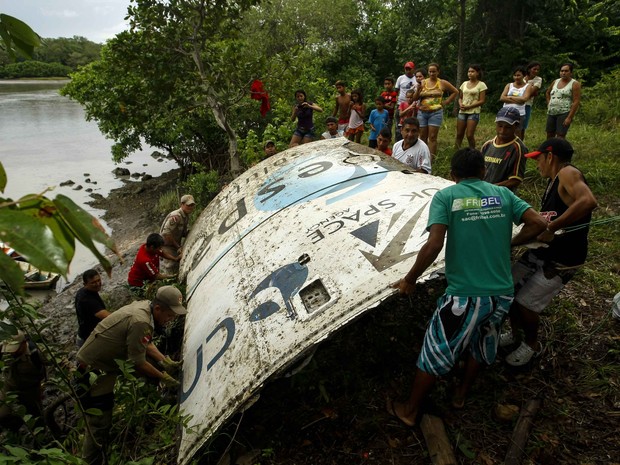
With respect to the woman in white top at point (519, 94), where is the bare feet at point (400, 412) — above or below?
below

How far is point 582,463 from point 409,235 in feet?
5.74

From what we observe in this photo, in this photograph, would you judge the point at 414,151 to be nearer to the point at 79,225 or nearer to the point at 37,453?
the point at 37,453

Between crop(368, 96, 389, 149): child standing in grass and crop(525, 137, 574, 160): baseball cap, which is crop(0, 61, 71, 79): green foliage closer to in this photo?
crop(368, 96, 389, 149): child standing in grass


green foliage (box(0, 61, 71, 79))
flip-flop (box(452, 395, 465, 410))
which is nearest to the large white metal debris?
flip-flop (box(452, 395, 465, 410))

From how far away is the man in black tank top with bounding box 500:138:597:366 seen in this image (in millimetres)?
2828

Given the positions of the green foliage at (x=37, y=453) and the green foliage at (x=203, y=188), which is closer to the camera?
the green foliage at (x=37, y=453)

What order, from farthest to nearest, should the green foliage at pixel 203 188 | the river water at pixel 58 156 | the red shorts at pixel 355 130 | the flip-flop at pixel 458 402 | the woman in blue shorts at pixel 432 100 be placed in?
the river water at pixel 58 156 → the green foliage at pixel 203 188 → the red shorts at pixel 355 130 → the woman in blue shorts at pixel 432 100 → the flip-flop at pixel 458 402

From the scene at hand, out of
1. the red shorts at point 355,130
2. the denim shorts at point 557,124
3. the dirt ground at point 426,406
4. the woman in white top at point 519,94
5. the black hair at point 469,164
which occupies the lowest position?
the dirt ground at point 426,406

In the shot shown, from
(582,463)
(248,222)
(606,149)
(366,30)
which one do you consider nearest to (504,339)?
(582,463)

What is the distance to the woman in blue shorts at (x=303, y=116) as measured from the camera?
8703 mm

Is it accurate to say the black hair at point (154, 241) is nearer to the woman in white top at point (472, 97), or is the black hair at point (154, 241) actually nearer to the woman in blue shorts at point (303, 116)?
the woman in blue shorts at point (303, 116)

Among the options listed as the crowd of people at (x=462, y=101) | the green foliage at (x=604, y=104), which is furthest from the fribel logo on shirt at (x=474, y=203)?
the green foliage at (x=604, y=104)

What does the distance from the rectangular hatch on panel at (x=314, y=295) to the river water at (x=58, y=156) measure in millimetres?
9725

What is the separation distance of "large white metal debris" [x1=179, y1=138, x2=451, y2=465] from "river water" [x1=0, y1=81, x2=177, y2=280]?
332 inches
